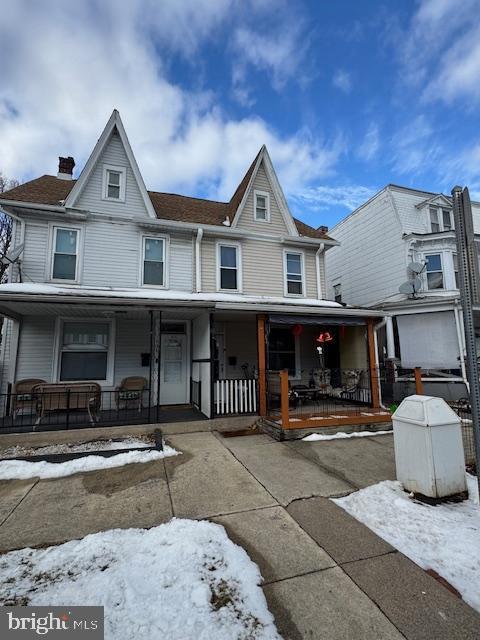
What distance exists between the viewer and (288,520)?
3.22 metres

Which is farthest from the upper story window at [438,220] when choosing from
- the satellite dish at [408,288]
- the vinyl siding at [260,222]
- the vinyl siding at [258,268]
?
the vinyl siding at [260,222]

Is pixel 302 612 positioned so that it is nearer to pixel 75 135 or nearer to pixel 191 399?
pixel 191 399

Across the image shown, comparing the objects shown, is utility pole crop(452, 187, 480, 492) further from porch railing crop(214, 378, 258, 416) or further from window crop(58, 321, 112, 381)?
window crop(58, 321, 112, 381)

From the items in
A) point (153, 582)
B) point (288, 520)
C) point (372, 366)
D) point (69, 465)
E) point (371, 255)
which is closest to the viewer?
point (153, 582)

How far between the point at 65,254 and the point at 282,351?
7998mm

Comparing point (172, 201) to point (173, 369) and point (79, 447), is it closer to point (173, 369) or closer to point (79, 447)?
point (173, 369)

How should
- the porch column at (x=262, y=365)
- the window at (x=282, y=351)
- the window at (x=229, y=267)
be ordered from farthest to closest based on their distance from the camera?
the window at (x=282, y=351) → the window at (x=229, y=267) → the porch column at (x=262, y=365)

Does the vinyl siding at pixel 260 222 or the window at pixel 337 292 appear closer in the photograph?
the vinyl siding at pixel 260 222

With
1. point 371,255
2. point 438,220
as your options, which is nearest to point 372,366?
point 371,255

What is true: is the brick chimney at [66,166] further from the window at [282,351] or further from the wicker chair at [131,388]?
the window at [282,351]

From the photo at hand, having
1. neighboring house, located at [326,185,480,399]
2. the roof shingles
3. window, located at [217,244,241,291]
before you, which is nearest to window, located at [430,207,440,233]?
neighboring house, located at [326,185,480,399]

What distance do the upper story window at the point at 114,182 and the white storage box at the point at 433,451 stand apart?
33.2 feet

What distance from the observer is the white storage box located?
3.52 meters

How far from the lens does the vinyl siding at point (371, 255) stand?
13.7 metres
